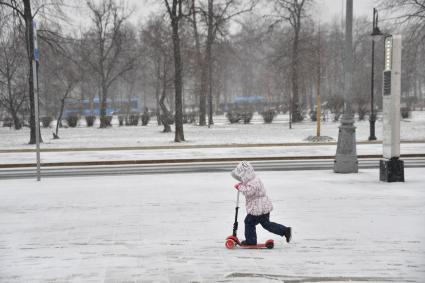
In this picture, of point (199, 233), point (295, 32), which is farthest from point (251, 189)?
point (295, 32)

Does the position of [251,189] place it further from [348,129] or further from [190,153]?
[190,153]

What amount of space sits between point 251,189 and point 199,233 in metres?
1.38

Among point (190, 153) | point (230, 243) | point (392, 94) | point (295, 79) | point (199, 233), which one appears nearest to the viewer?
point (230, 243)

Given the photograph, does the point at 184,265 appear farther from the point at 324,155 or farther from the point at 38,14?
the point at 38,14

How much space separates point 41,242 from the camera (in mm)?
7430

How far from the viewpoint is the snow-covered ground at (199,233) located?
5.93 meters

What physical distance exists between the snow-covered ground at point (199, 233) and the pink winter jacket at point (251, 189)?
21.4 inches

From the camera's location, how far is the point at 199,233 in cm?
783

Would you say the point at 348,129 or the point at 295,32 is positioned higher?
the point at 295,32

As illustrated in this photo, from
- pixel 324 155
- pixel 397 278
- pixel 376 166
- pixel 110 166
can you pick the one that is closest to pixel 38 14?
pixel 110 166

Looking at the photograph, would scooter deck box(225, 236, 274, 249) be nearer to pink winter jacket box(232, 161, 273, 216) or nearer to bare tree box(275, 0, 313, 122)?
pink winter jacket box(232, 161, 273, 216)

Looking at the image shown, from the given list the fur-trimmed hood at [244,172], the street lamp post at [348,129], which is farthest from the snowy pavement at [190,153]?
the fur-trimmed hood at [244,172]

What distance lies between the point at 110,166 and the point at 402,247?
12411 millimetres

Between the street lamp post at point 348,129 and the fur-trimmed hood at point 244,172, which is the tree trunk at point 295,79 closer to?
the street lamp post at point 348,129
